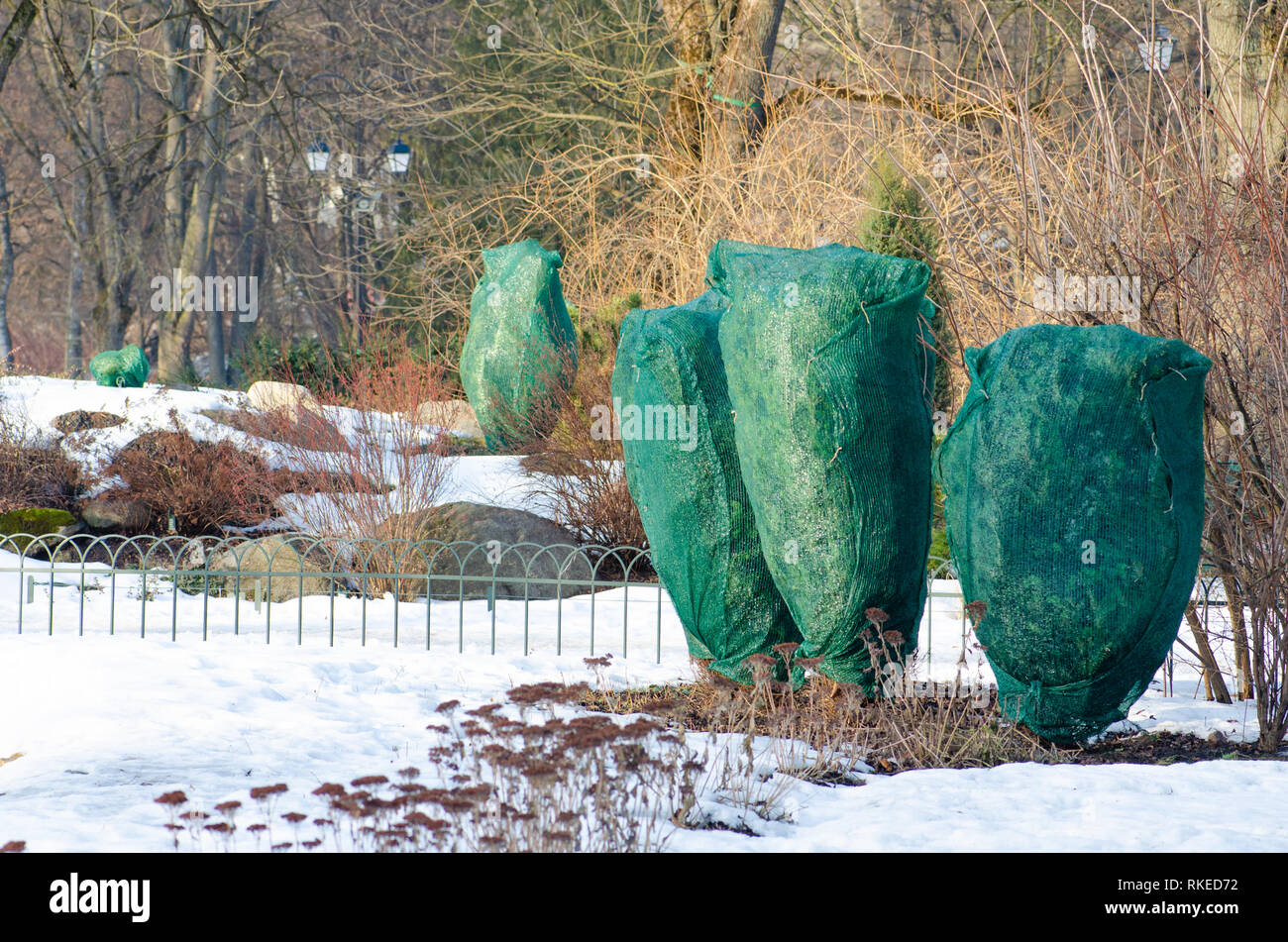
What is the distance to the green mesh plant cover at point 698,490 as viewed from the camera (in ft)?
15.4

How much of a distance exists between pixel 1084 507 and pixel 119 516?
24.8ft

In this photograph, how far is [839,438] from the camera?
168 inches

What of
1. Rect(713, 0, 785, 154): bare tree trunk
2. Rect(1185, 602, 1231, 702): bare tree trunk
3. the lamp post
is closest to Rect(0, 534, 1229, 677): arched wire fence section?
Rect(1185, 602, 1231, 702): bare tree trunk

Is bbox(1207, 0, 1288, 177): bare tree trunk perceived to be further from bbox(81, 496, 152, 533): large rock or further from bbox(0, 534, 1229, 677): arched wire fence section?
bbox(81, 496, 152, 533): large rock

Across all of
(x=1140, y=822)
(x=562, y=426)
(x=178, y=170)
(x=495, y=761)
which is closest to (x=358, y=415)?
(x=562, y=426)

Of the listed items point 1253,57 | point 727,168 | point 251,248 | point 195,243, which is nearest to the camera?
point 1253,57

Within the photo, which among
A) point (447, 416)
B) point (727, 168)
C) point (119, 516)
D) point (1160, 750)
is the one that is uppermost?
point (727, 168)

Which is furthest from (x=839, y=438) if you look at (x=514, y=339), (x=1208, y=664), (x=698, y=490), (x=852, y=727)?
(x=514, y=339)

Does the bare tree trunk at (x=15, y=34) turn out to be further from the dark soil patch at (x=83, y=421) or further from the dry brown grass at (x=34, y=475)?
the dark soil patch at (x=83, y=421)

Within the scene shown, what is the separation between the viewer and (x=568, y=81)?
54.2ft

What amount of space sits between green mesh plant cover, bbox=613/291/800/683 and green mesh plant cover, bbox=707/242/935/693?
25 cm

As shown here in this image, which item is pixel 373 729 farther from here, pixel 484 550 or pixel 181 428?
pixel 181 428

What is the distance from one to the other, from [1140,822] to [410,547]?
5.30 m

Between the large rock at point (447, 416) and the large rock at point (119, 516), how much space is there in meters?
2.26
